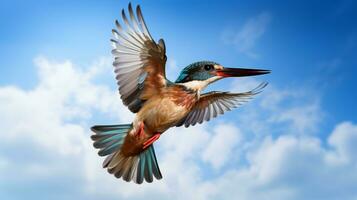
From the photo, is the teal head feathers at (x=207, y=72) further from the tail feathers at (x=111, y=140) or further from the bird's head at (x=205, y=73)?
the tail feathers at (x=111, y=140)

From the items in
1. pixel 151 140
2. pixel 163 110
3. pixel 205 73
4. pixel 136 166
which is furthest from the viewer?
pixel 136 166

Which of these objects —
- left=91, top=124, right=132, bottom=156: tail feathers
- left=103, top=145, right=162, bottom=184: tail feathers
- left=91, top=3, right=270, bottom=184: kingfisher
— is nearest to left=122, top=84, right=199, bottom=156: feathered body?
left=91, top=3, right=270, bottom=184: kingfisher

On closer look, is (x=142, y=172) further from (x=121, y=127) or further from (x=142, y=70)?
(x=142, y=70)

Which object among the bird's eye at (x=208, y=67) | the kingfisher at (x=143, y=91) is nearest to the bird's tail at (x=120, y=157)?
the kingfisher at (x=143, y=91)

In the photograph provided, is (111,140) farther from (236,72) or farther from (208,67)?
(236,72)

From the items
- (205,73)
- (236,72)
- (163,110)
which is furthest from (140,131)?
(236,72)

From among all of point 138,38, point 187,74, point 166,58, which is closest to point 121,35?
point 138,38
